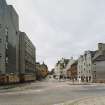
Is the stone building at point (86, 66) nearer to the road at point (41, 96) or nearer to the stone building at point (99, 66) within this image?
the stone building at point (99, 66)

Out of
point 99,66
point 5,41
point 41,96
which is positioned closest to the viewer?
point 41,96

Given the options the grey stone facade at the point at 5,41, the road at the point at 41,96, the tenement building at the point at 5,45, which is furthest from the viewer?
the grey stone facade at the point at 5,41

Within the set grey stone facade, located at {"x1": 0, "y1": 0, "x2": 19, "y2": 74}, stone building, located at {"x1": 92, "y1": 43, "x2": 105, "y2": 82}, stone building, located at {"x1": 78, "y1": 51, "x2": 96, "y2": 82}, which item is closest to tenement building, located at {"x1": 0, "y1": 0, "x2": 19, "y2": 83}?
grey stone facade, located at {"x1": 0, "y1": 0, "x2": 19, "y2": 74}

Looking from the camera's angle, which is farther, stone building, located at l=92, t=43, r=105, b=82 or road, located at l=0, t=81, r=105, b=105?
stone building, located at l=92, t=43, r=105, b=82

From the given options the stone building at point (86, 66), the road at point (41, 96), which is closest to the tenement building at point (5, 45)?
the road at point (41, 96)

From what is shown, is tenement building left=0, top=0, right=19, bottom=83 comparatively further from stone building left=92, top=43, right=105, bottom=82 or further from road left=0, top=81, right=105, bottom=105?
stone building left=92, top=43, right=105, bottom=82

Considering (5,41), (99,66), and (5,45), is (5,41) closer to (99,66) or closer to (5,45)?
(5,45)

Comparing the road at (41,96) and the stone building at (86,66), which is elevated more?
the stone building at (86,66)

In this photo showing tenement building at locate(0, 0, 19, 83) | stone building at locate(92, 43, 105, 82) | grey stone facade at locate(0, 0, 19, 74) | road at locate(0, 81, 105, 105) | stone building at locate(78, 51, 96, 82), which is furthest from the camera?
stone building at locate(78, 51, 96, 82)

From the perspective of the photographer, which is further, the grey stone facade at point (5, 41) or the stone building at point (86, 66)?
the stone building at point (86, 66)

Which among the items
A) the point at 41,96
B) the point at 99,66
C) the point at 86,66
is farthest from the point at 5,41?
the point at 41,96

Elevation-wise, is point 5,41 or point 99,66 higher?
point 5,41

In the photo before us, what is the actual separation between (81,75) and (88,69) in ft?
48.6

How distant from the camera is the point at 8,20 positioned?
3900 inches
